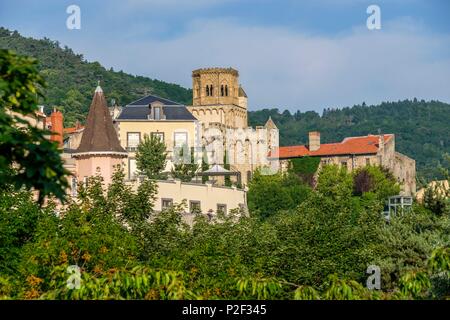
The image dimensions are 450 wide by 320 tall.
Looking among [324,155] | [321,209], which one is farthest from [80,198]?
[324,155]

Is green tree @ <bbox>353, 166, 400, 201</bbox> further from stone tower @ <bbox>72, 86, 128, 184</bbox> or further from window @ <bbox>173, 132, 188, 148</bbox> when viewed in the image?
stone tower @ <bbox>72, 86, 128, 184</bbox>

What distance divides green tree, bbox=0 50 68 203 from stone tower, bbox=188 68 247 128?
120867 mm

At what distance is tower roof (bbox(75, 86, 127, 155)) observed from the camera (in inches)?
2522

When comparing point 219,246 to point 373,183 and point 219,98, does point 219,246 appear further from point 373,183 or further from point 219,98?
point 219,98

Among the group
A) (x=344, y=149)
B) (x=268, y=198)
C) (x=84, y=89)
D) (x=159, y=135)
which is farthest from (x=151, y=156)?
(x=84, y=89)

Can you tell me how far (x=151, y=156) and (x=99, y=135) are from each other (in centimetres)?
2386

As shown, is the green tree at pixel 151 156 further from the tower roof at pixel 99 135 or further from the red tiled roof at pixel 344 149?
the red tiled roof at pixel 344 149

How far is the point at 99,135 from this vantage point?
64812 mm

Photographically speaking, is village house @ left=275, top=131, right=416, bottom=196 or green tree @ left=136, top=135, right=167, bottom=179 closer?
green tree @ left=136, top=135, right=167, bottom=179

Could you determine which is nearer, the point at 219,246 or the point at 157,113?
the point at 219,246

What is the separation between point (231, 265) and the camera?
1421 inches

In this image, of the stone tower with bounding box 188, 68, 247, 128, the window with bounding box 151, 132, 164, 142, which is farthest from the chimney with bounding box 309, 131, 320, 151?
the window with bounding box 151, 132, 164, 142

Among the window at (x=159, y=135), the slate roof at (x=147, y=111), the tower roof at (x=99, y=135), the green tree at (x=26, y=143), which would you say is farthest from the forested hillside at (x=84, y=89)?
the green tree at (x=26, y=143)
